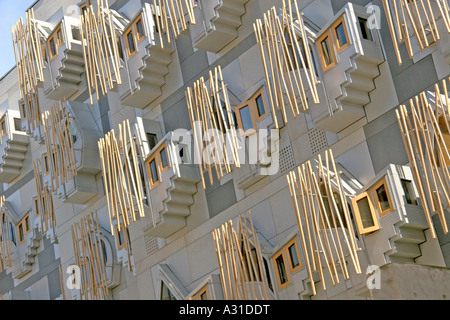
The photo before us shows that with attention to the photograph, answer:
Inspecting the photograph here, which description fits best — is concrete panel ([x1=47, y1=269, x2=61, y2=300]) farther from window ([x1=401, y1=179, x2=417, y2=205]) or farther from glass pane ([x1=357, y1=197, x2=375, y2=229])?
window ([x1=401, y1=179, x2=417, y2=205])

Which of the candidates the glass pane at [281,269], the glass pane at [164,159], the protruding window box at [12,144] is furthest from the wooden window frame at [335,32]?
the protruding window box at [12,144]

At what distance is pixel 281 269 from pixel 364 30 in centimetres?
529

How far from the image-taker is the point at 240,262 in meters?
18.0

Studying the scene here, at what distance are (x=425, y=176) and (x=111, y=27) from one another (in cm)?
1101

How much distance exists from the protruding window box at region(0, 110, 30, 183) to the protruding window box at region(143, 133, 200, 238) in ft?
29.9

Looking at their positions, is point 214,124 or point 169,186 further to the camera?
point 169,186

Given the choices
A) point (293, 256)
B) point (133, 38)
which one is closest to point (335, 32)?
point (293, 256)

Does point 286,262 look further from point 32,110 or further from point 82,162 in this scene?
point 32,110

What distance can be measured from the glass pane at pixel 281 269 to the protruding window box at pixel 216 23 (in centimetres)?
587

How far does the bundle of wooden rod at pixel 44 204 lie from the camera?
25836mm

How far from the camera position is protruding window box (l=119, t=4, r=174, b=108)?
70.8 feet

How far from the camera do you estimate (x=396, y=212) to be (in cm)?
1516

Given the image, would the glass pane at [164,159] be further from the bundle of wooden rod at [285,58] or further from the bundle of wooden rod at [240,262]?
the bundle of wooden rod at [285,58]

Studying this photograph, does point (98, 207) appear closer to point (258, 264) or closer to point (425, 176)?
point (258, 264)
